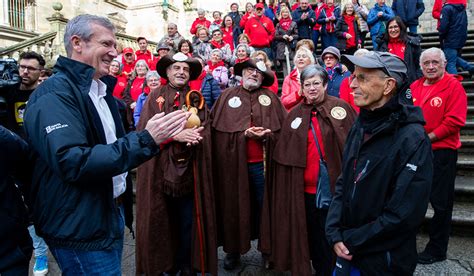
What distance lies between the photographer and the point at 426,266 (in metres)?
3.73

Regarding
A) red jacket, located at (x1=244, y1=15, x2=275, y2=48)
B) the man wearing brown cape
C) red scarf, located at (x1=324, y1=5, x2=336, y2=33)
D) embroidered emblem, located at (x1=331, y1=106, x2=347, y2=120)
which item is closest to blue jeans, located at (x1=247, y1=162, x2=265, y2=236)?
the man wearing brown cape

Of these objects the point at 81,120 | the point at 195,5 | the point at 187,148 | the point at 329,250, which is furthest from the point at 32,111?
the point at 195,5

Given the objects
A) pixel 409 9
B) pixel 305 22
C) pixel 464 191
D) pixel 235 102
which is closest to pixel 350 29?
pixel 305 22

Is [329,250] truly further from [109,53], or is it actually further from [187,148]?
[109,53]

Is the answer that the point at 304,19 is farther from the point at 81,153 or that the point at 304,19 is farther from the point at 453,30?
the point at 81,153

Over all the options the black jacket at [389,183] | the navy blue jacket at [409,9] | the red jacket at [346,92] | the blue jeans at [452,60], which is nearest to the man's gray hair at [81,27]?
the black jacket at [389,183]

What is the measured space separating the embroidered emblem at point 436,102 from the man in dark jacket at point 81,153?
301cm

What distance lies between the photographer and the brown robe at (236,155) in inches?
151

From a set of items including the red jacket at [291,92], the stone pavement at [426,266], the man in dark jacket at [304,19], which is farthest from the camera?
the man in dark jacket at [304,19]

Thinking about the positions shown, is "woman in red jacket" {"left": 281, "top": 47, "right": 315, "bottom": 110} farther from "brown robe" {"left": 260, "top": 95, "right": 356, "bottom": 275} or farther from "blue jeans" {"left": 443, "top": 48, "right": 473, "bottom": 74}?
"blue jeans" {"left": 443, "top": 48, "right": 473, "bottom": 74}

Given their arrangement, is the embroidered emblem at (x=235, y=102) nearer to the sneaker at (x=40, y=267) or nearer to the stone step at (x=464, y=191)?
the sneaker at (x=40, y=267)

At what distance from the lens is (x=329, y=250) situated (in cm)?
331

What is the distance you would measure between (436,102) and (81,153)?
3480mm

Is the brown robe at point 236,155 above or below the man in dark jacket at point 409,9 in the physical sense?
below
